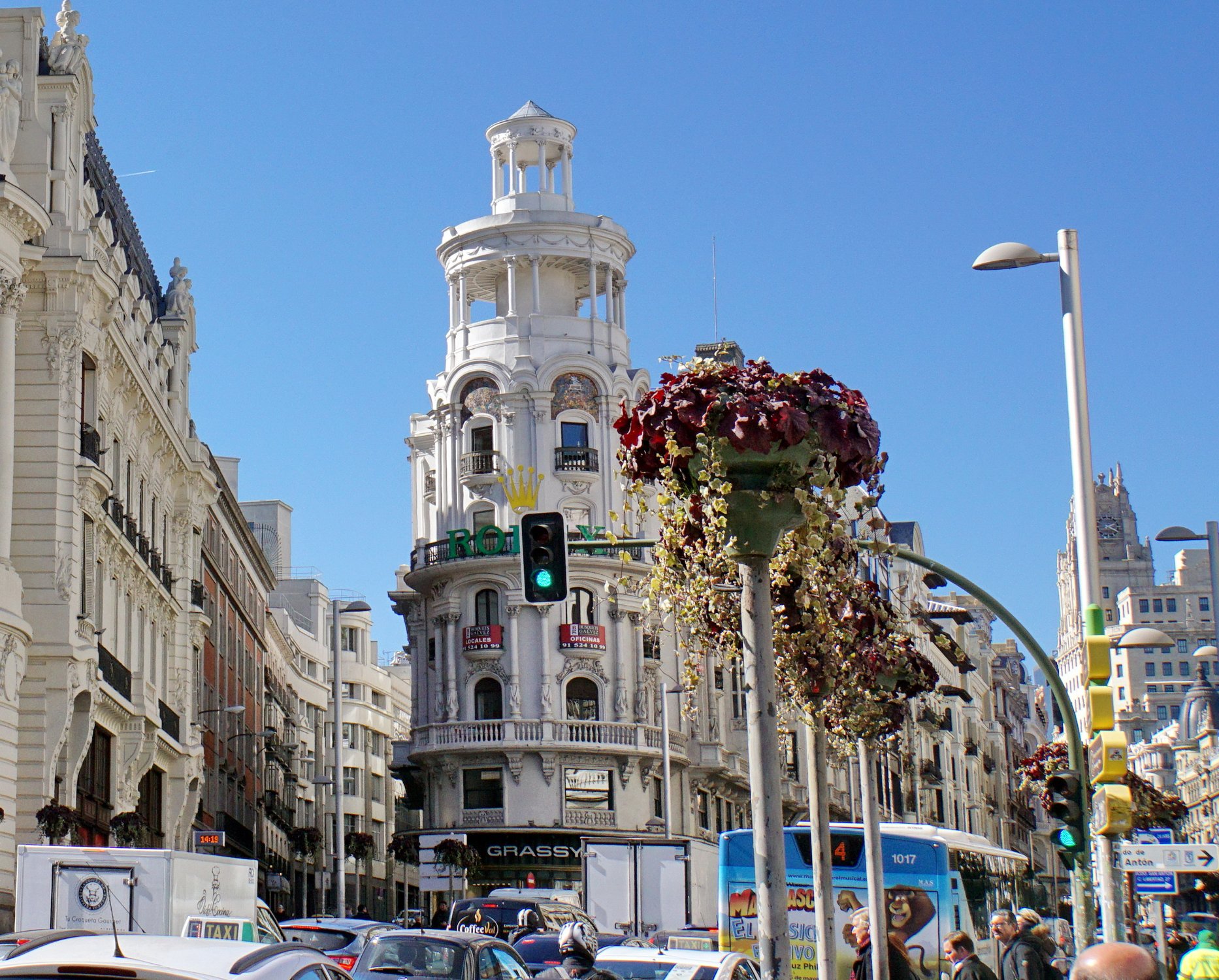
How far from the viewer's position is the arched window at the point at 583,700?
67.8m

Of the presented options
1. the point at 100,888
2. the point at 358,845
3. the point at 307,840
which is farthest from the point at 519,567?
the point at 100,888

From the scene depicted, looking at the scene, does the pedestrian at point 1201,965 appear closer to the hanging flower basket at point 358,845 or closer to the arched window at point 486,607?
the arched window at point 486,607

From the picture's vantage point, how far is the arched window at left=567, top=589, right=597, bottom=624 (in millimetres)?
68625

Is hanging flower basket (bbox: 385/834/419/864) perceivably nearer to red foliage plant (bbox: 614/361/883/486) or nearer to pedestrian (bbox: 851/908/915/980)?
pedestrian (bbox: 851/908/915/980)

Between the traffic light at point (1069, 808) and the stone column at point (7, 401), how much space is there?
22.1 m

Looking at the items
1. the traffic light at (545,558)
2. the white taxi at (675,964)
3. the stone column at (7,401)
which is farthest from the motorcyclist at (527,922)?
the traffic light at (545,558)

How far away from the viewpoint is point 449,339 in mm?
71750

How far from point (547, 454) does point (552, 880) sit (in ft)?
49.3

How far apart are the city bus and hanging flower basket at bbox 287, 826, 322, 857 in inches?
2163

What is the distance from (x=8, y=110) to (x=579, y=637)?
3458cm

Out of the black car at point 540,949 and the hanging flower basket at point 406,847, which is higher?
the hanging flower basket at point 406,847

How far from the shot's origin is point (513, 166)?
72.2 metres

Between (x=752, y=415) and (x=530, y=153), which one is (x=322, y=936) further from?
(x=530, y=153)

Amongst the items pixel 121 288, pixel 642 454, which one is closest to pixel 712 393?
pixel 642 454
